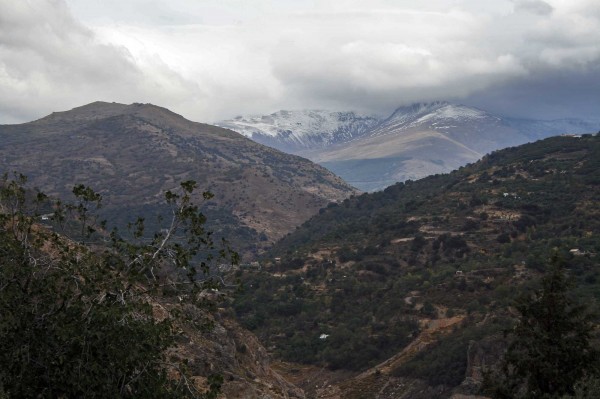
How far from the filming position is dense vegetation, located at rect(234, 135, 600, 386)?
6084 cm

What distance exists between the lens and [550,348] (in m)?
20.5

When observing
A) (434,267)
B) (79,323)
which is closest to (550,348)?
(79,323)

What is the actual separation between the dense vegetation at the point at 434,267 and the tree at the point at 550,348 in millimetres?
25264

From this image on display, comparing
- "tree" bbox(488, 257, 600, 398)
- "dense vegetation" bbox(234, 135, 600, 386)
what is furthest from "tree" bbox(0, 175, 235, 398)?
"dense vegetation" bbox(234, 135, 600, 386)

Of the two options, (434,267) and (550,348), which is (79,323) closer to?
(550,348)

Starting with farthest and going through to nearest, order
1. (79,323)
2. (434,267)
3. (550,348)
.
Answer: (434,267) < (550,348) < (79,323)

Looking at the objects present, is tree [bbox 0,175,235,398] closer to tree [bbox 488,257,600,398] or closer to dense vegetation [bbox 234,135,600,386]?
tree [bbox 488,257,600,398]

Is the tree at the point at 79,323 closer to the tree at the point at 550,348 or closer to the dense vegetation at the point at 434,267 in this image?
the tree at the point at 550,348

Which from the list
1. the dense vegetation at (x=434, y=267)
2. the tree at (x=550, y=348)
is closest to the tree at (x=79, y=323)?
the tree at (x=550, y=348)

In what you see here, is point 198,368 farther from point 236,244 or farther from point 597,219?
point 236,244

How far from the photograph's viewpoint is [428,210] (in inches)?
4299

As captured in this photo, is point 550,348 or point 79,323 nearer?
point 79,323

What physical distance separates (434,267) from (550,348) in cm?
6180

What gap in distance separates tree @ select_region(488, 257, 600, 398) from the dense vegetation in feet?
82.9
